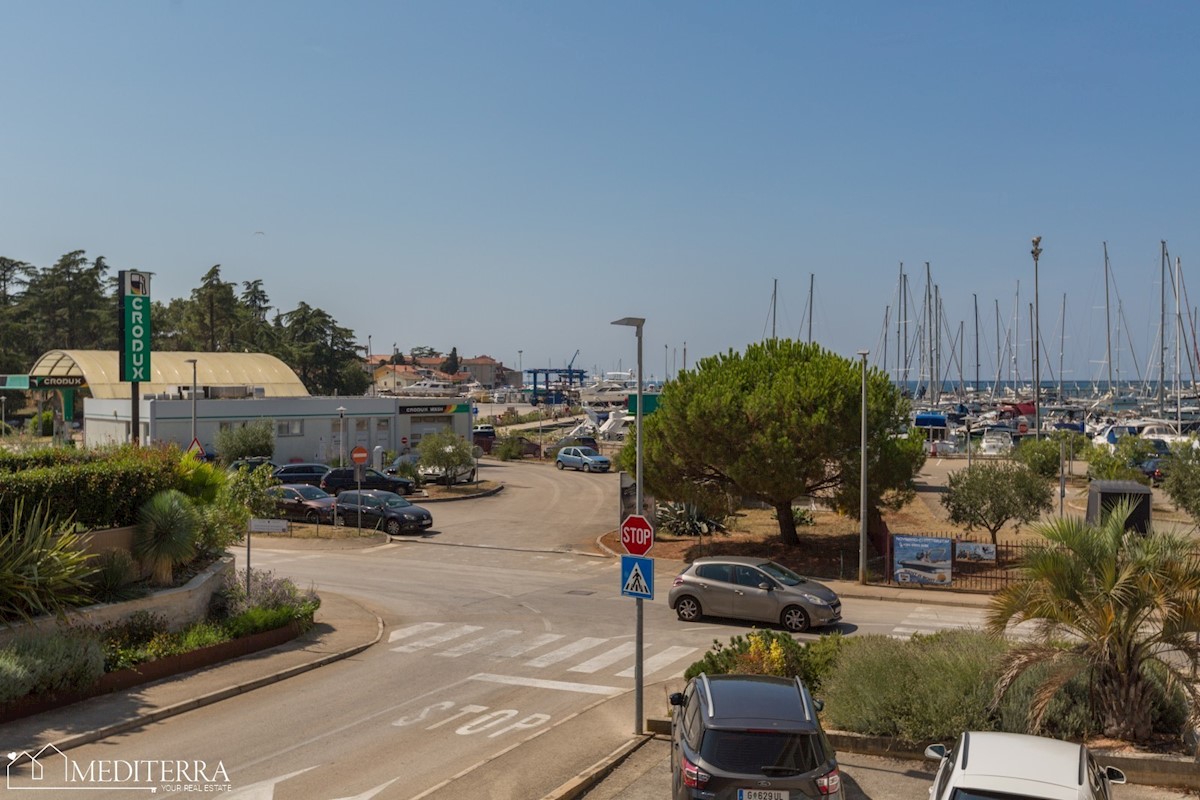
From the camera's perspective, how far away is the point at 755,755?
9.31m

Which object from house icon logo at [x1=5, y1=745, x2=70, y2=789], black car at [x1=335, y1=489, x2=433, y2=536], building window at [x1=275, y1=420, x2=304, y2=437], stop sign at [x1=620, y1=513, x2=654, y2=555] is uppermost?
building window at [x1=275, y1=420, x2=304, y2=437]

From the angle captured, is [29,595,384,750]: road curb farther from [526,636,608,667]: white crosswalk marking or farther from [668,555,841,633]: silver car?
[668,555,841,633]: silver car

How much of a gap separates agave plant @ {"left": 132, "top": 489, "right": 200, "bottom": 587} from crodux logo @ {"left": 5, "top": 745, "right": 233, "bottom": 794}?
244 inches

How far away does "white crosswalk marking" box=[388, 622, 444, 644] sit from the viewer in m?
21.2

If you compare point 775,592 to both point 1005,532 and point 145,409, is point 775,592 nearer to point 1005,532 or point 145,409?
point 1005,532

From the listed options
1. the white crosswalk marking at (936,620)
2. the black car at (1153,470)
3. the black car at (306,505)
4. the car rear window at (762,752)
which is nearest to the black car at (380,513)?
the black car at (306,505)

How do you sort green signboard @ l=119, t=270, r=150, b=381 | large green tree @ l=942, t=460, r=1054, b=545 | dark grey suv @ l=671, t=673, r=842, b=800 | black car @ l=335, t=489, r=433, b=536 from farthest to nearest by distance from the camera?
black car @ l=335, t=489, r=433, b=536
large green tree @ l=942, t=460, r=1054, b=545
green signboard @ l=119, t=270, r=150, b=381
dark grey suv @ l=671, t=673, r=842, b=800

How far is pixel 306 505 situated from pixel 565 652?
21.9 metres

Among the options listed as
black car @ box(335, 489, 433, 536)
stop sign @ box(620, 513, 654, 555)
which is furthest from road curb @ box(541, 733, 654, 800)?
black car @ box(335, 489, 433, 536)

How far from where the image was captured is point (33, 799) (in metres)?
11.4

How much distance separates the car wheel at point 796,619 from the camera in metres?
22.0

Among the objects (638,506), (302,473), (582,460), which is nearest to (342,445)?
(302,473)

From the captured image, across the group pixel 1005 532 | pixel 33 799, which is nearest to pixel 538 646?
pixel 33 799

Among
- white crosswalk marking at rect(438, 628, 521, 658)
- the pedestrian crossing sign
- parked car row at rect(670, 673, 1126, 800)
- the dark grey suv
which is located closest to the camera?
parked car row at rect(670, 673, 1126, 800)
